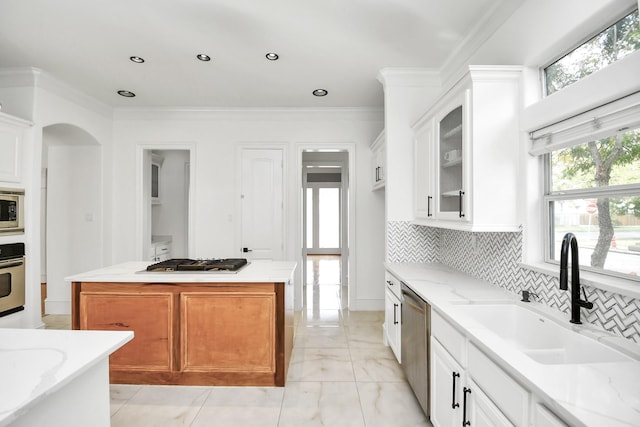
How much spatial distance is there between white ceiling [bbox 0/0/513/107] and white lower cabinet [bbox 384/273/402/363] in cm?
204

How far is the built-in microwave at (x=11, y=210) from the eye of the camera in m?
3.19

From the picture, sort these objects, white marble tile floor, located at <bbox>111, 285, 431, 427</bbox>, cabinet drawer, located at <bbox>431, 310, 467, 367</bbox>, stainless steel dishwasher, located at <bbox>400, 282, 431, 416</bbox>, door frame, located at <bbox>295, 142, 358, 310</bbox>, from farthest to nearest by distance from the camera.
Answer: door frame, located at <bbox>295, 142, 358, 310</bbox>
white marble tile floor, located at <bbox>111, 285, 431, 427</bbox>
stainless steel dishwasher, located at <bbox>400, 282, 431, 416</bbox>
cabinet drawer, located at <bbox>431, 310, 467, 367</bbox>

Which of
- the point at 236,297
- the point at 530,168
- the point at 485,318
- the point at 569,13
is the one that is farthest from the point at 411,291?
the point at 569,13

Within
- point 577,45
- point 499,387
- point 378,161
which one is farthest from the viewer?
point 378,161

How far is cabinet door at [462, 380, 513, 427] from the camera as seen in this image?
1.22 metres

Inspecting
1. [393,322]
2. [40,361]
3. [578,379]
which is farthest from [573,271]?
[40,361]

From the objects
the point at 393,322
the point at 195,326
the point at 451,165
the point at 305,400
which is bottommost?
the point at 305,400

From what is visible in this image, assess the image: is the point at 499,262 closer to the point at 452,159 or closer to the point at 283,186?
the point at 452,159

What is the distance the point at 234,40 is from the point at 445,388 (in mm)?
2948

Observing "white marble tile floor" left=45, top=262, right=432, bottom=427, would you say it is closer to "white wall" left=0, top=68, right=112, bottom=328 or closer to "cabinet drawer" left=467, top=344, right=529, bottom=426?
"cabinet drawer" left=467, top=344, right=529, bottom=426

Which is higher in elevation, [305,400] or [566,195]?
[566,195]

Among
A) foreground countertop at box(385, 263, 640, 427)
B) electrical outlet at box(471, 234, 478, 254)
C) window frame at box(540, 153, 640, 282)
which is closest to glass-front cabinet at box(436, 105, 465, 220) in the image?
electrical outlet at box(471, 234, 478, 254)

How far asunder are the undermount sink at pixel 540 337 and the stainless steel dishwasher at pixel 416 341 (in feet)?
0.92

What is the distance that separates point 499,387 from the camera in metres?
1.21
